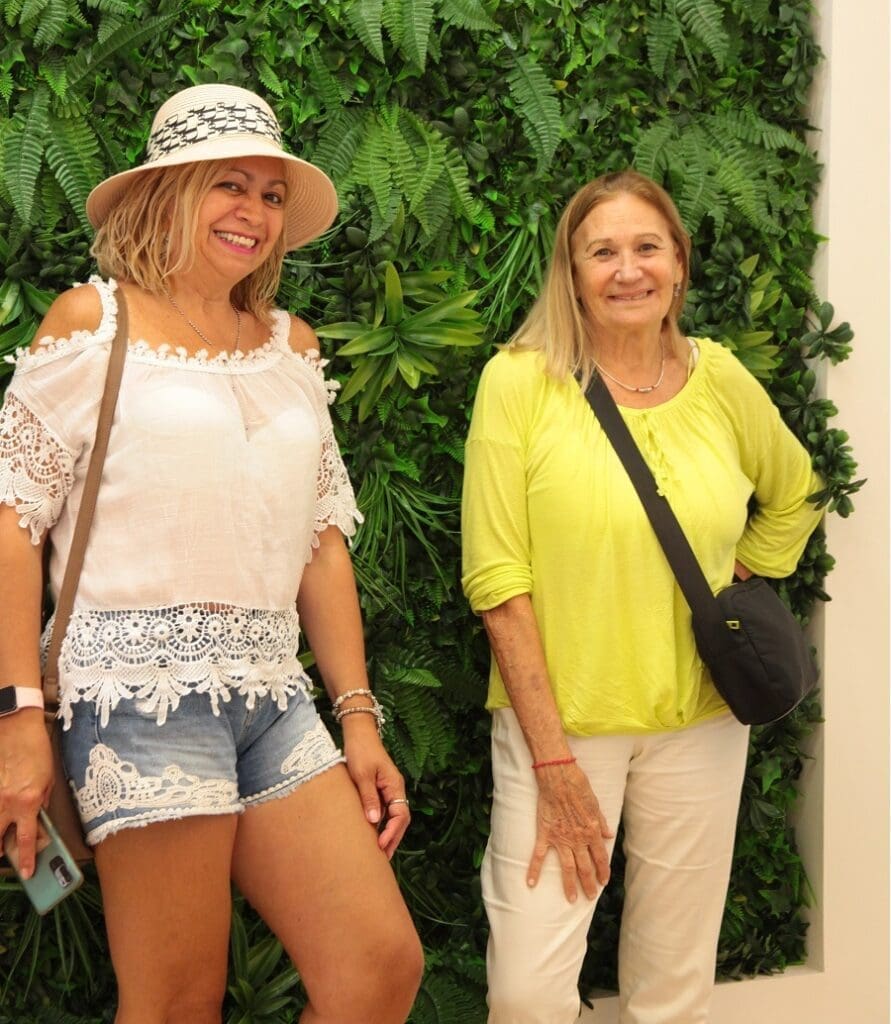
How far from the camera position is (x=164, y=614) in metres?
2.10

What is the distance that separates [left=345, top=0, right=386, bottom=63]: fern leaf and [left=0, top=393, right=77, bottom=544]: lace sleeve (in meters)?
1.32

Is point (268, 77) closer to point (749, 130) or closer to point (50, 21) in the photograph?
point (50, 21)

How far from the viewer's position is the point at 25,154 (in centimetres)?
266

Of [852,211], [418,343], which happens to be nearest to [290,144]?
[418,343]

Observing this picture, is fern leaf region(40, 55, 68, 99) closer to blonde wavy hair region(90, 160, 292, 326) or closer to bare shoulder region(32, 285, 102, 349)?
blonde wavy hair region(90, 160, 292, 326)

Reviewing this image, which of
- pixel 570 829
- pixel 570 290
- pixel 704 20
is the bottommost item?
pixel 570 829

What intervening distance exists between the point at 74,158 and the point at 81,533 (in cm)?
107

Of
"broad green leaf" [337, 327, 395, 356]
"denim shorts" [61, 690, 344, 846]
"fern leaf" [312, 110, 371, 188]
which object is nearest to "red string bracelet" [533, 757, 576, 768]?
"denim shorts" [61, 690, 344, 846]

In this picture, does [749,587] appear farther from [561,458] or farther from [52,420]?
[52,420]

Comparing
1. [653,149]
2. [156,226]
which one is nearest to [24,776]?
[156,226]

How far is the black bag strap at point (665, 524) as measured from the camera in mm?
2609

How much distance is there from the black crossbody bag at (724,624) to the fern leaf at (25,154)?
1.34 metres

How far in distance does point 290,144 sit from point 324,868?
176cm

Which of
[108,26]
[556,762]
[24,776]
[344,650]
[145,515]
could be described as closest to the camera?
[24,776]
